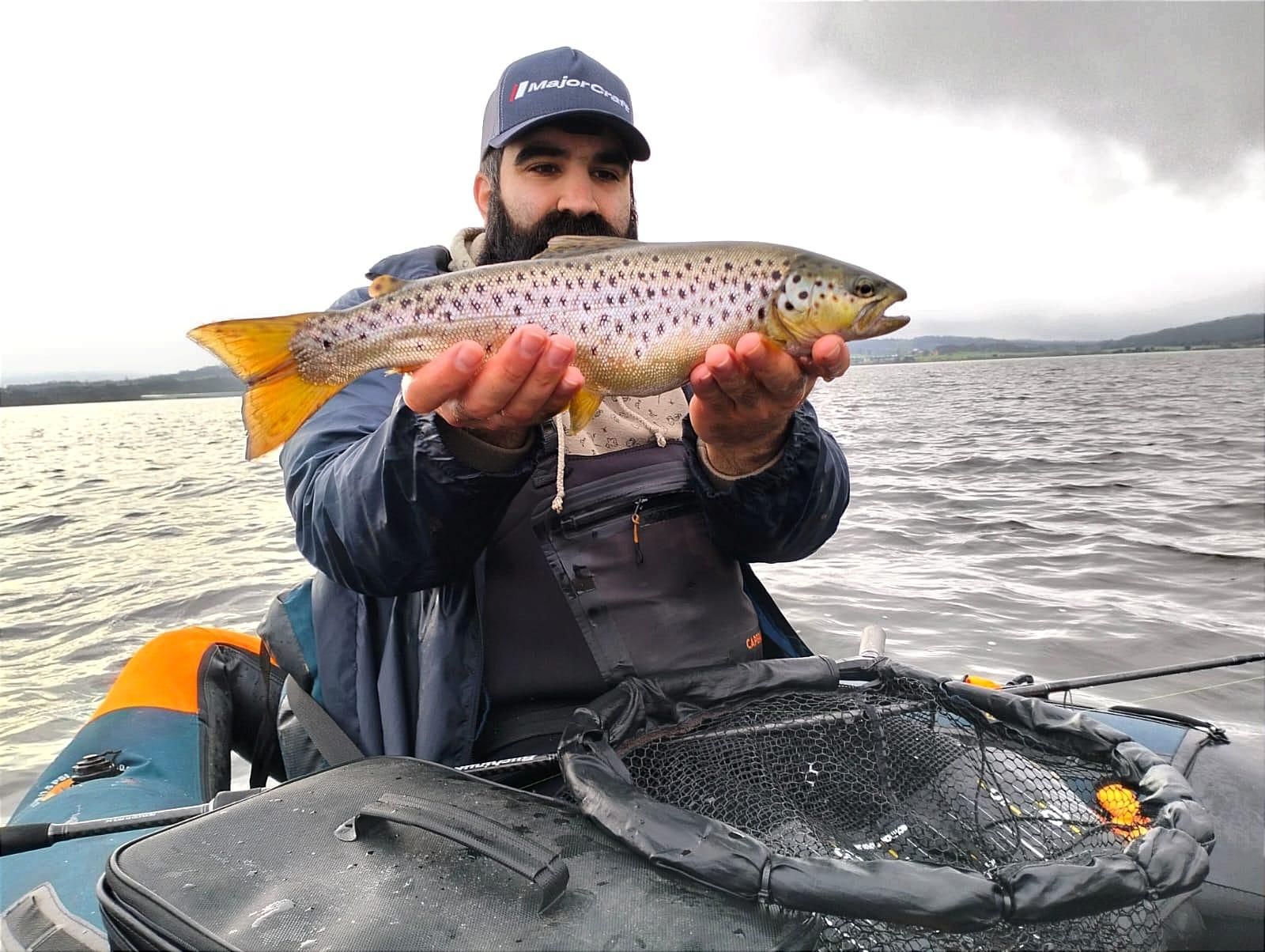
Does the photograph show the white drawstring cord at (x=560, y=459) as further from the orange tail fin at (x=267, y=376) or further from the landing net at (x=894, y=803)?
the orange tail fin at (x=267, y=376)

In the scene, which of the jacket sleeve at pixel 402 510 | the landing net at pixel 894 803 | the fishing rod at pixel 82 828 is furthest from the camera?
the jacket sleeve at pixel 402 510

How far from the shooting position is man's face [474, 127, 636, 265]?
349cm

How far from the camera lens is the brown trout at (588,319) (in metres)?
2.63

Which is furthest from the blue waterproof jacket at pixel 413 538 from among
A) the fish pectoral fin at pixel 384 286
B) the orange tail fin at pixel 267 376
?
the fish pectoral fin at pixel 384 286

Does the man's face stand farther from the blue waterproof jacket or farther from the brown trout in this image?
the brown trout

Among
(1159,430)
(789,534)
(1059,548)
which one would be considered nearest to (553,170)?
(789,534)

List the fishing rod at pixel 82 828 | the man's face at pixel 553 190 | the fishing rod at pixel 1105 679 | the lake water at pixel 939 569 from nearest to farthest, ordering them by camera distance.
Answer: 1. the fishing rod at pixel 82 828
2. the fishing rod at pixel 1105 679
3. the man's face at pixel 553 190
4. the lake water at pixel 939 569

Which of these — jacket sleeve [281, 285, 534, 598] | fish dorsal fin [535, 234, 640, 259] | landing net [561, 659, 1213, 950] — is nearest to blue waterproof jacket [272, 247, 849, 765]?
jacket sleeve [281, 285, 534, 598]

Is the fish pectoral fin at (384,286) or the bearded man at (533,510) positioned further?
the fish pectoral fin at (384,286)

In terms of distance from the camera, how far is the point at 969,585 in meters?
9.24

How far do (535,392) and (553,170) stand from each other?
1.56 metres

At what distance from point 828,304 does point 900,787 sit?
1.62 m

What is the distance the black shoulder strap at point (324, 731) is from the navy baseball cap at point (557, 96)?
239 cm

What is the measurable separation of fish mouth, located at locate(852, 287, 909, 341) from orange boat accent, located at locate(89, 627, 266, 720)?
351cm
